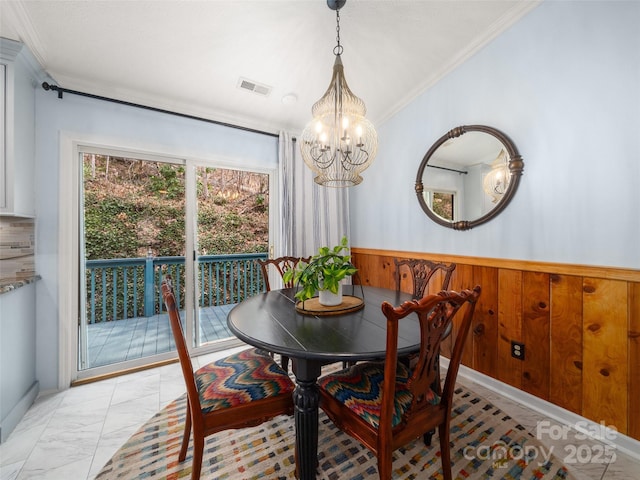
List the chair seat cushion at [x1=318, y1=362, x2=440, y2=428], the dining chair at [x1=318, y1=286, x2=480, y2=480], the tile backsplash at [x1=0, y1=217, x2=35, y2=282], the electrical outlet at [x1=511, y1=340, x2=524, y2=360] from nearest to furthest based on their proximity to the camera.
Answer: the dining chair at [x1=318, y1=286, x2=480, y2=480], the chair seat cushion at [x1=318, y1=362, x2=440, y2=428], the tile backsplash at [x1=0, y1=217, x2=35, y2=282], the electrical outlet at [x1=511, y1=340, x2=524, y2=360]

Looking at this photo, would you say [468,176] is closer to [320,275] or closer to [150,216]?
[320,275]

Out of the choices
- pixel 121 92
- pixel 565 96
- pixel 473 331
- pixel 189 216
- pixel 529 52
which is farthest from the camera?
pixel 189 216

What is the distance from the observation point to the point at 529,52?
180cm

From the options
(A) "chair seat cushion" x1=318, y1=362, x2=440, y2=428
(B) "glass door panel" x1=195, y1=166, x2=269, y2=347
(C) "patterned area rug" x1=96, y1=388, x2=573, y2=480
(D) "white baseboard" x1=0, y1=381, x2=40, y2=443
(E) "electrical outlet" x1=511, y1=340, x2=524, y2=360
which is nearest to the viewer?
(A) "chair seat cushion" x1=318, y1=362, x2=440, y2=428

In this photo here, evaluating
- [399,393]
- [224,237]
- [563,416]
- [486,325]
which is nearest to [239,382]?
[399,393]

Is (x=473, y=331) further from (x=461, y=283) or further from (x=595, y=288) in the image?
(x=595, y=288)

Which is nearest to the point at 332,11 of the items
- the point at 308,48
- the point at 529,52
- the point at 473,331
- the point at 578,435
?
the point at 308,48

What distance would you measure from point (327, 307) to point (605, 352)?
1564mm

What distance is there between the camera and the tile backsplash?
1.70 m

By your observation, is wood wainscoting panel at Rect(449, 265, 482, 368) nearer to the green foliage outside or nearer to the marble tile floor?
the marble tile floor

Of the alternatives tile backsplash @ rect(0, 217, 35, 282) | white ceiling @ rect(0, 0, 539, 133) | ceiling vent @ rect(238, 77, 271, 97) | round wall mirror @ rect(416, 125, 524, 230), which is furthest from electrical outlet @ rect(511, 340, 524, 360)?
tile backsplash @ rect(0, 217, 35, 282)

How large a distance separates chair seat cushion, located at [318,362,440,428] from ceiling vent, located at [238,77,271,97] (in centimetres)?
239

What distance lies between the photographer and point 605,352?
1.48 meters

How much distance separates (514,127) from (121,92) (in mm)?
3186
